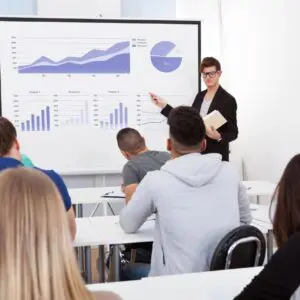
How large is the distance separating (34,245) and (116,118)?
4.00 meters

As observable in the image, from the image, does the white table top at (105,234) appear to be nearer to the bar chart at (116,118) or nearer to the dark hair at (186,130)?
the dark hair at (186,130)

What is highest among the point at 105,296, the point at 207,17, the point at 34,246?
the point at 207,17

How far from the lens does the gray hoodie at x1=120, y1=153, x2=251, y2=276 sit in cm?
219

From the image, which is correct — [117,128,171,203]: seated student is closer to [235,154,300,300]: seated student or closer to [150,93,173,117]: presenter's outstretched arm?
[235,154,300,300]: seated student

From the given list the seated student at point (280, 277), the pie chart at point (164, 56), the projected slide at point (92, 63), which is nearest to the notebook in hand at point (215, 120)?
the pie chart at point (164, 56)

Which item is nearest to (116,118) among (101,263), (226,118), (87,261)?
(226,118)

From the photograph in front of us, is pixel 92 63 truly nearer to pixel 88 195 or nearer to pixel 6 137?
pixel 88 195

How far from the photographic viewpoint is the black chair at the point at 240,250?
2062 mm

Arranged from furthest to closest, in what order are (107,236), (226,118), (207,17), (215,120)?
1. (207,17)
2. (226,118)
3. (215,120)
4. (107,236)


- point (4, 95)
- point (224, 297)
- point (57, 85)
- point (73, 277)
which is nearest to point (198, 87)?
point (57, 85)

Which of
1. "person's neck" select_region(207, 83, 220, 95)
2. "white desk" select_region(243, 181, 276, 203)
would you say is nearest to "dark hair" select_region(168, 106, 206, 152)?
"white desk" select_region(243, 181, 276, 203)

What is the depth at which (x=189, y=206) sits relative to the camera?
221cm

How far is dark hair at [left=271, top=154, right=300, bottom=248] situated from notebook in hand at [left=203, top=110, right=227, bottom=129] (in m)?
2.61

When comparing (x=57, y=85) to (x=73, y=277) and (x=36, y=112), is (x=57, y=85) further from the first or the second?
(x=73, y=277)
